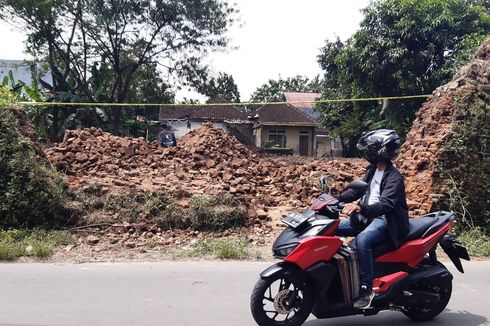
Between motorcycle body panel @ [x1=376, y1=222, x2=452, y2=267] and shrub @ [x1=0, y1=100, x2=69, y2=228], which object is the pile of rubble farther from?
motorcycle body panel @ [x1=376, y1=222, x2=452, y2=267]

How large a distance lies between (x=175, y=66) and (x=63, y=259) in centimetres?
2009

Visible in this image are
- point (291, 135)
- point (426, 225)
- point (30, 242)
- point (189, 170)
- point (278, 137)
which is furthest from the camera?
point (291, 135)

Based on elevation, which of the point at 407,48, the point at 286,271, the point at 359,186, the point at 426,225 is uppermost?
the point at 407,48

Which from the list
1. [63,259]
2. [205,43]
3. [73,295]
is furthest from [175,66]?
[73,295]

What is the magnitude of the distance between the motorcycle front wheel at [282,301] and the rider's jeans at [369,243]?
19.3 inches

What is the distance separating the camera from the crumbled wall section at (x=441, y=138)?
8977 mm

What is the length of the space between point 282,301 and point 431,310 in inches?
59.5

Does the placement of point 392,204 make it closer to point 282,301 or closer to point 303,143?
point 282,301

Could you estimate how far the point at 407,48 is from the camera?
1969 cm

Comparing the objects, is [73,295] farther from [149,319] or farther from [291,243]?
[291,243]

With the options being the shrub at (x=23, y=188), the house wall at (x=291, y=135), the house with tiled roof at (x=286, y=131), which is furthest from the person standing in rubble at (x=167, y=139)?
the house wall at (x=291, y=135)

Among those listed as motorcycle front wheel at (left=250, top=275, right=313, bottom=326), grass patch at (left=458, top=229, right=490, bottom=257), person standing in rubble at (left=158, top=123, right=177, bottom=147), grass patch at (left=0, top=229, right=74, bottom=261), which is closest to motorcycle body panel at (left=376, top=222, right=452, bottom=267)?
motorcycle front wheel at (left=250, top=275, right=313, bottom=326)

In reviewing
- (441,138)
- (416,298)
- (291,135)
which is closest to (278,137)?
(291,135)

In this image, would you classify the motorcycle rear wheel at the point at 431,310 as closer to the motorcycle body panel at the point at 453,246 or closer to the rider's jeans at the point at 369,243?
the motorcycle body panel at the point at 453,246
